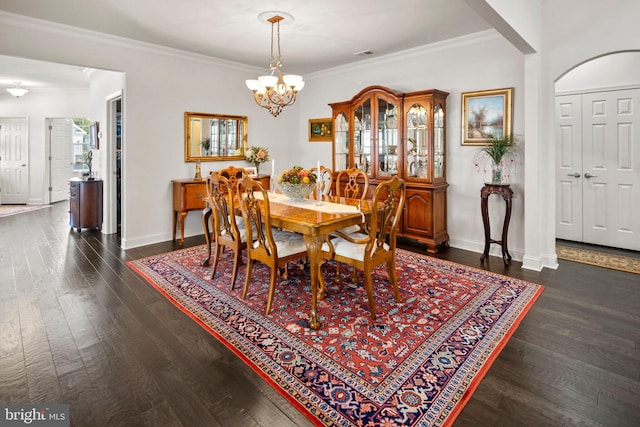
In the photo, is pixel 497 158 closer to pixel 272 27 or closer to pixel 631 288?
pixel 631 288

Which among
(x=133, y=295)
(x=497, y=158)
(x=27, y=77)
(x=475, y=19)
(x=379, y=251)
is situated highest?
(x=27, y=77)

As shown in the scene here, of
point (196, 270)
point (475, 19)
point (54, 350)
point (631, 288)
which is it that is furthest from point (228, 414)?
point (475, 19)

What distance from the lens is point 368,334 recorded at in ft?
8.35

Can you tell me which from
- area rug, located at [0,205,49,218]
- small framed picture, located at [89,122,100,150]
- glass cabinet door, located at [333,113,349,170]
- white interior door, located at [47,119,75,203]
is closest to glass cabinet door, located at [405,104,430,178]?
glass cabinet door, located at [333,113,349,170]

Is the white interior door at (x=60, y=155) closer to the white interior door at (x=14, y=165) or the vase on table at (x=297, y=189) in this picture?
the white interior door at (x=14, y=165)

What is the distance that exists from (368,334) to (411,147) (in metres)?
2.94

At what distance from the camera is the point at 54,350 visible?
2.35m

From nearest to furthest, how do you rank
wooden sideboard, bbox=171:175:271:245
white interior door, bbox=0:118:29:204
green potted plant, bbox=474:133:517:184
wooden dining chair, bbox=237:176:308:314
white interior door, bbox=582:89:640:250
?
1. wooden dining chair, bbox=237:176:308:314
2. green potted plant, bbox=474:133:517:184
3. white interior door, bbox=582:89:640:250
4. wooden sideboard, bbox=171:175:271:245
5. white interior door, bbox=0:118:29:204

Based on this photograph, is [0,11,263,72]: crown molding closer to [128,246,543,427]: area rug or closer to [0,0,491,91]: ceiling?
[0,0,491,91]: ceiling

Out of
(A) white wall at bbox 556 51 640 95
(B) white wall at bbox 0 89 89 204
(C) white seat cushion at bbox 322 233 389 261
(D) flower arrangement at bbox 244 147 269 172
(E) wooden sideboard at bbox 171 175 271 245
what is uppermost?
(B) white wall at bbox 0 89 89 204

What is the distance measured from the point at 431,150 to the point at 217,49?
3.13 meters

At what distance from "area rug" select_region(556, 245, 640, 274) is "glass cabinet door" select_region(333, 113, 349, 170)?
9.93 feet

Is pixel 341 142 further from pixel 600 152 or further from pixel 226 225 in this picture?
pixel 600 152

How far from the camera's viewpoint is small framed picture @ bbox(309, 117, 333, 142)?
632cm
